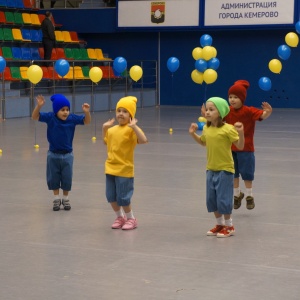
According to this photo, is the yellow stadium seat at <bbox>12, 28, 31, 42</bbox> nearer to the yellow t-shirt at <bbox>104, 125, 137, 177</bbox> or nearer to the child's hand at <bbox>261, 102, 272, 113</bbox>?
the child's hand at <bbox>261, 102, 272, 113</bbox>

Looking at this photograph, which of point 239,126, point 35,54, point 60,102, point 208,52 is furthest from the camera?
point 35,54

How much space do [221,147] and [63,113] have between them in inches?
81.1

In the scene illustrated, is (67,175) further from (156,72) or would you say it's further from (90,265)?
(156,72)

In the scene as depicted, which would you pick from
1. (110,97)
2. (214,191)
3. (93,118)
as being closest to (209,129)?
(214,191)

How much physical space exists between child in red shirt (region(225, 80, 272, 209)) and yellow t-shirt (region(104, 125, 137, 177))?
4.43 ft

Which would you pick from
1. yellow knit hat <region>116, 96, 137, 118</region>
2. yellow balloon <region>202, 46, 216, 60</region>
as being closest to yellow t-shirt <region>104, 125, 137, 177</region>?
yellow knit hat <region>116, 96, 137, 118</region>

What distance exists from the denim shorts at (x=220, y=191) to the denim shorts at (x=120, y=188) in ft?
2.55

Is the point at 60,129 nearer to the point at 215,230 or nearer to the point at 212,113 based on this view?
the point at 212,113

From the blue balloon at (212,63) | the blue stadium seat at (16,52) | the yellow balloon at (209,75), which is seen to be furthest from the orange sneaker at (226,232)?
the blue stadium seat at (16,52)

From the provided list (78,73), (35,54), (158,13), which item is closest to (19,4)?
(35,54)

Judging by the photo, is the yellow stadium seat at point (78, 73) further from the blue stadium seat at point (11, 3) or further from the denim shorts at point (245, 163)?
the denim shorts at point (245, 163)

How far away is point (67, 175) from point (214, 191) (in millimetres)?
1969

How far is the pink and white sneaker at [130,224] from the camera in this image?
7.79 metres

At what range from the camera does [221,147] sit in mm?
7512
